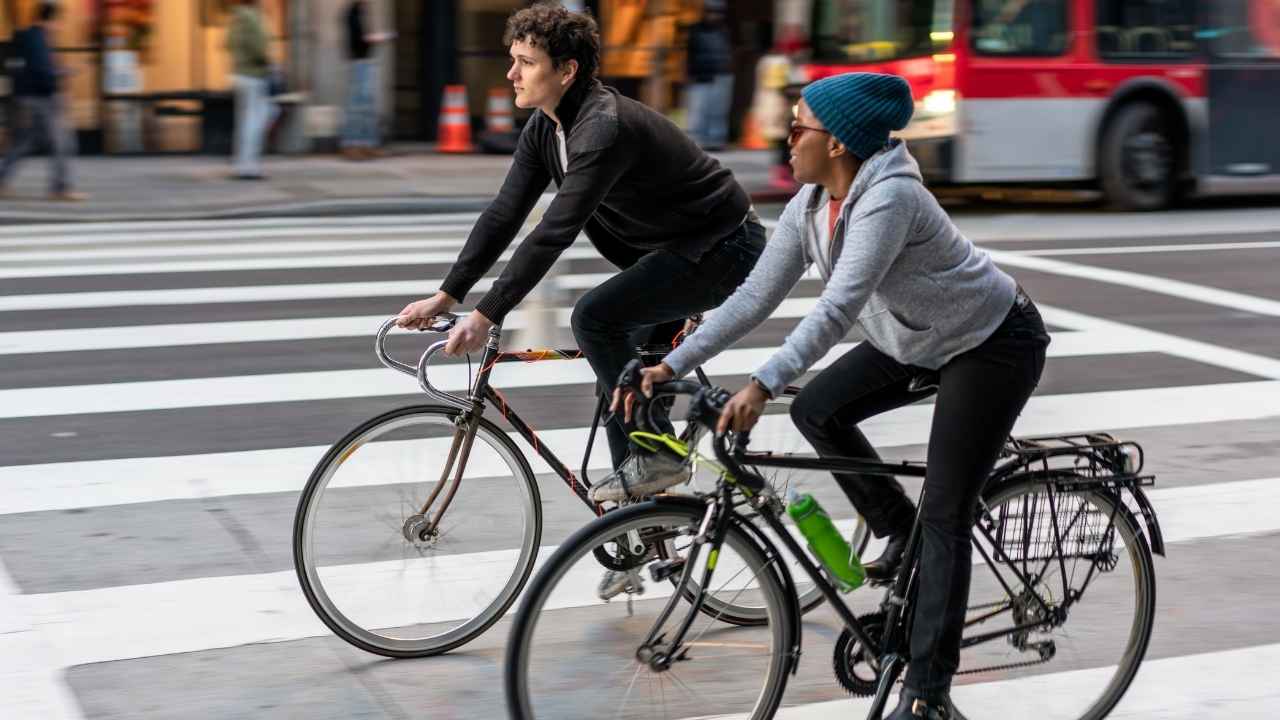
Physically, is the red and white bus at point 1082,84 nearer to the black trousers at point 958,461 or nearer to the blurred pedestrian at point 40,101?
the blurred pedestrian at point 40,101

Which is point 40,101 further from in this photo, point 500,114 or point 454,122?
point 500,114

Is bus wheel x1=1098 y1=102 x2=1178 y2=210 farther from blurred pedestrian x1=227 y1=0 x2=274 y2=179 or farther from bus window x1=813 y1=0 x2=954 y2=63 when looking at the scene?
blurred pedestrian x1=227 y1=0 x2=274 y2=179

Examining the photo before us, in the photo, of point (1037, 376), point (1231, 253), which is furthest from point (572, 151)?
point (1231, 253)

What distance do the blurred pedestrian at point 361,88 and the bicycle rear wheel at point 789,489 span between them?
1393 centimetres

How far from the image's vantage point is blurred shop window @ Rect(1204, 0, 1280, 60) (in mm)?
15305

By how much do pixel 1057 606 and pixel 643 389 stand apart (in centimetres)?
126

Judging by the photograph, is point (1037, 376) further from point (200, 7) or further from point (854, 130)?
point (200, 7)

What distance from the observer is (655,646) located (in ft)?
12.2

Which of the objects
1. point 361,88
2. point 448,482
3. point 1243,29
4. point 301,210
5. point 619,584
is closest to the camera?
point 619,584

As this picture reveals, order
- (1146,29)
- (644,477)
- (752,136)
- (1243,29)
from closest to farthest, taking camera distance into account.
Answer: (644,477) < (1146,29) < (1243,29) < (752,136)

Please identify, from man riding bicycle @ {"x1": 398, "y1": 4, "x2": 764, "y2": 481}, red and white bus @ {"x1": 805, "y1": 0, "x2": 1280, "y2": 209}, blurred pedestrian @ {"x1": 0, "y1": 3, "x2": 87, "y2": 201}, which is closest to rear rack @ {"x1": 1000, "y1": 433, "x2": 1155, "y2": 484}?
man riding bicycle @ {"x1": 398, "y1": 4, "x2": 764, "y2": 481}

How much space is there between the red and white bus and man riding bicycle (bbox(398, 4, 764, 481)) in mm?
9771

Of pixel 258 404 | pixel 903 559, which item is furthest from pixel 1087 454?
pixel 258 404

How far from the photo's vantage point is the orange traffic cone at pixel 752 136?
71.8ft
